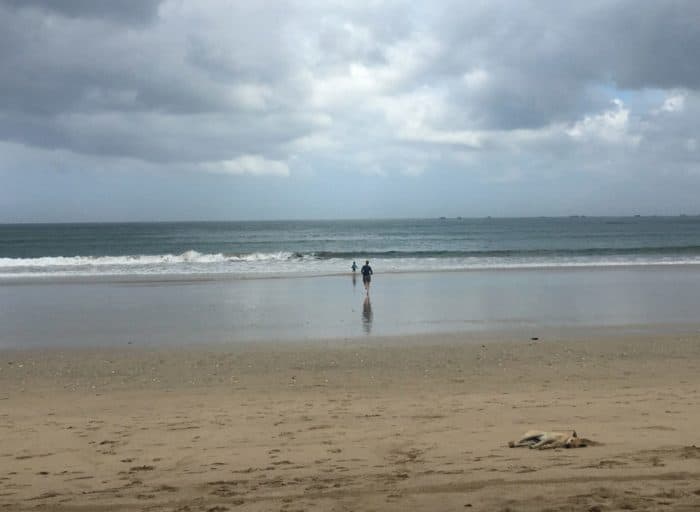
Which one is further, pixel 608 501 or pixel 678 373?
pixel 678 373

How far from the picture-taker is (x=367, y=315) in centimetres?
1884

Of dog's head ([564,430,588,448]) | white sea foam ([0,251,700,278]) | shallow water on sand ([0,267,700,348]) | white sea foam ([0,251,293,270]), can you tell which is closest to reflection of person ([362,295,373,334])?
shallow water on sand ([0,267,700,348])

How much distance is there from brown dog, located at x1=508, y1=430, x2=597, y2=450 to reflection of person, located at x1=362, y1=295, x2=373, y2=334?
9367mm

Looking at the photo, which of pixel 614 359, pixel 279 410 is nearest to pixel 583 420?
pixel 279 410

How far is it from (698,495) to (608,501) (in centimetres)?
70

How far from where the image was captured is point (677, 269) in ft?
119

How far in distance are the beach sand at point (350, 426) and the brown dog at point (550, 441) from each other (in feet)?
0.63

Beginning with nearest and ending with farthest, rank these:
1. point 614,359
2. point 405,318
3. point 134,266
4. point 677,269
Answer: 1. point 614,359
2. point 405,318
3. point 677,269
4. point 134,266

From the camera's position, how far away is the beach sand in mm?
5176

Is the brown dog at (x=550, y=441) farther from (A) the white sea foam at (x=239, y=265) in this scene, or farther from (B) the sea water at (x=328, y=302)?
(A) the white sea foam at (x=239, y=265)

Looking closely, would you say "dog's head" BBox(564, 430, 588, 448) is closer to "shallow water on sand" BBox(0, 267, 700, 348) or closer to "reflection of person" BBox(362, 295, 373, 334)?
"shallow water on sand" BBox(0, 267, 700, 348)

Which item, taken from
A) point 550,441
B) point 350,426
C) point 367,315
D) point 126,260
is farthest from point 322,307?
point 126,260

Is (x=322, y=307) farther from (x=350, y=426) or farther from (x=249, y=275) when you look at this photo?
(x=249, y=275)

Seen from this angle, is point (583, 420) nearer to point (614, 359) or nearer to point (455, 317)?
point (614, 359)
